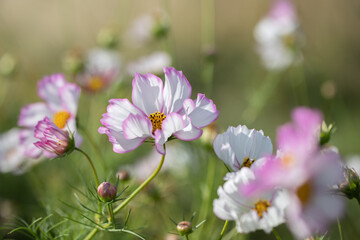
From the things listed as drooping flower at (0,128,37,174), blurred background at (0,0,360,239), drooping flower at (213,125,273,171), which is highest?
drooping flower at (213,125,273,171)

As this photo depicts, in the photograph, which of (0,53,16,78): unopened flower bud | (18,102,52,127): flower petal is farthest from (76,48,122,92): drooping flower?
(18,102,52,127): flower petal

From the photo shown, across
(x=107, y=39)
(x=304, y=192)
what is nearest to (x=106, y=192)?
(x=304, y=192)

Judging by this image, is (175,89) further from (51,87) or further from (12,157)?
(12,157)

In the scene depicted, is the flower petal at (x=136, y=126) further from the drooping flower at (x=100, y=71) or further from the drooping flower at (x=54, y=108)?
the drooping flower at (x=100, y=71)

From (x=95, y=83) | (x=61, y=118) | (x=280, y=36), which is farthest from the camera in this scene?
(x=280, y=36)

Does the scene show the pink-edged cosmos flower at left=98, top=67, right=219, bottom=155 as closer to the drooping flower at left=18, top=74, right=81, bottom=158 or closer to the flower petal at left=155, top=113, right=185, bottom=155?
the flower petal at left=155, top=113, right=185, bottom=155

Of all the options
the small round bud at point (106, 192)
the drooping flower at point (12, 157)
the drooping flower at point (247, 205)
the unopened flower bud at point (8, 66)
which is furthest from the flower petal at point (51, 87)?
the unopened flower bud at point (8, 66)

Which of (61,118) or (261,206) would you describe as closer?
(261,206)
